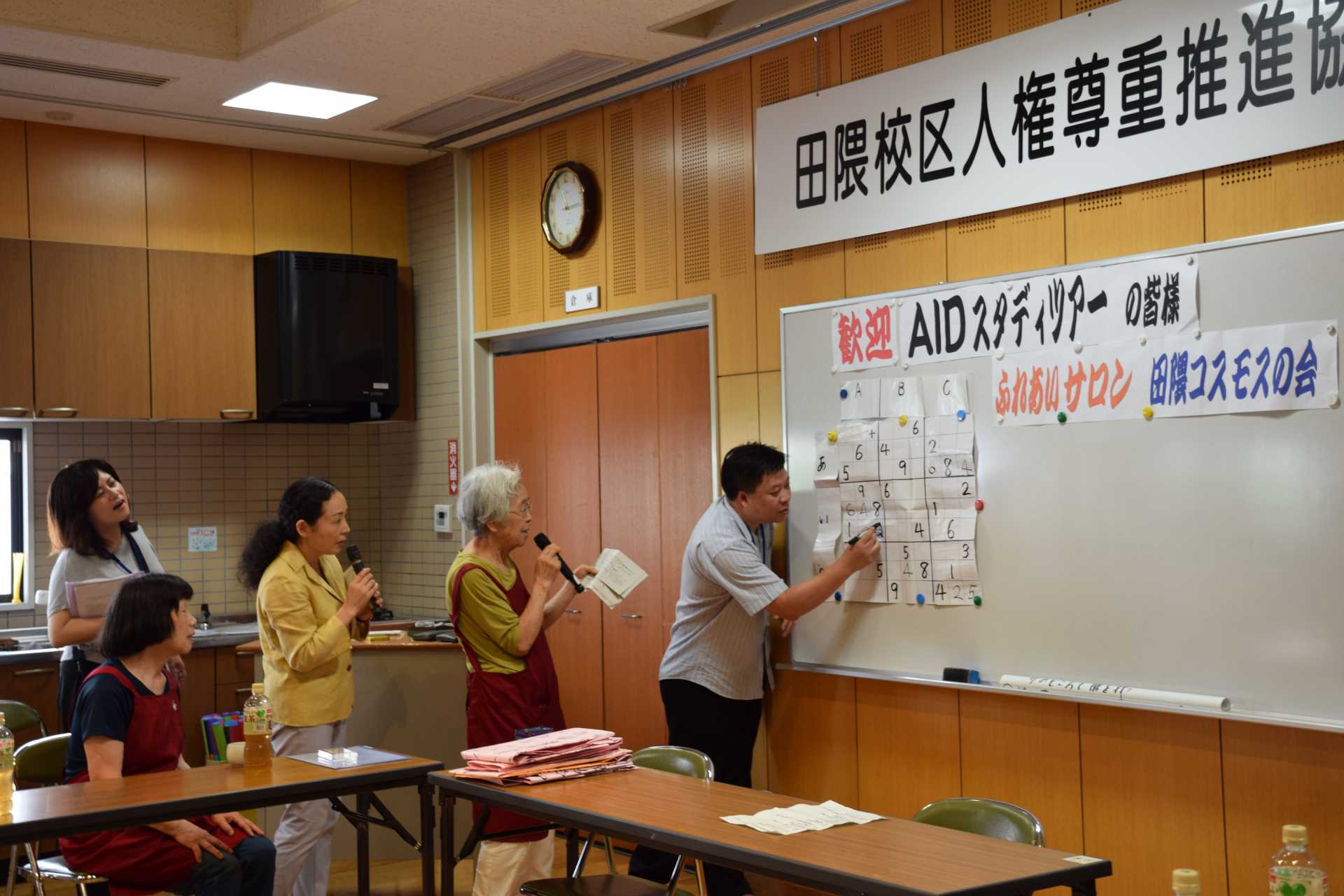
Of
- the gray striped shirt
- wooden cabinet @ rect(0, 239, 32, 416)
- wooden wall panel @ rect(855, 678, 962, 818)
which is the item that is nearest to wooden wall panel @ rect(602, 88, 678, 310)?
the gray striped shirt

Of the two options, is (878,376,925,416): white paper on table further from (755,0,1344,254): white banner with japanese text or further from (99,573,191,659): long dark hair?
(99,573,191,659): long dark hair

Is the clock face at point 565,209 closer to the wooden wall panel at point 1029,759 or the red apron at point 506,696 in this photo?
the red apron at point 506,696

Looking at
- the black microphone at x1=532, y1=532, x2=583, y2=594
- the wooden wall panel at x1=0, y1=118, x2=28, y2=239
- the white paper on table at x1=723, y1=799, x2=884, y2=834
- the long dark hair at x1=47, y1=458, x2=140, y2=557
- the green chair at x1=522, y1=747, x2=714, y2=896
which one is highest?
the wooden wall panel at x1=0, y1=118, x2=28, y2=239

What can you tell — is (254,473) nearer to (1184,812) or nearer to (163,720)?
(163,720)

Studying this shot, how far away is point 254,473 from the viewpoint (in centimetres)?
729

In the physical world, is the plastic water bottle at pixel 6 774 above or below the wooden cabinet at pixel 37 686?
above

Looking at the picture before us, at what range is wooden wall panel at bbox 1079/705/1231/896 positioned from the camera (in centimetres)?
390

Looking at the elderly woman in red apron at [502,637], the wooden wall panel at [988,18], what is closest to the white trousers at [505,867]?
the elderly woman in red apron at [502,637]

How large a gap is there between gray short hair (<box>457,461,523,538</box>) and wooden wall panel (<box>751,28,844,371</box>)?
1182 millimetres

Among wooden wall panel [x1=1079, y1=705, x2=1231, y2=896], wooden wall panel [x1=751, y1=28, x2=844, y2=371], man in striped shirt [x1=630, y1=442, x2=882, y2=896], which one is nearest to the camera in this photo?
wooden wall panel [x1=1079, y1=705, x2=1231, y2=896]

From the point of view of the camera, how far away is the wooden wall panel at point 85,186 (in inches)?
251

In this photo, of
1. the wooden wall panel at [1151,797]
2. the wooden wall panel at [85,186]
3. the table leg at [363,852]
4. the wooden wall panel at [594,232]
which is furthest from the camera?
the wooden wall panel at [85,186]

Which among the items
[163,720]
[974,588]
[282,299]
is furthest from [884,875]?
[282,299]

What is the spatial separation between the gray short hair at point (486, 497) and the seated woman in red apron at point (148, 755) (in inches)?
38.3
